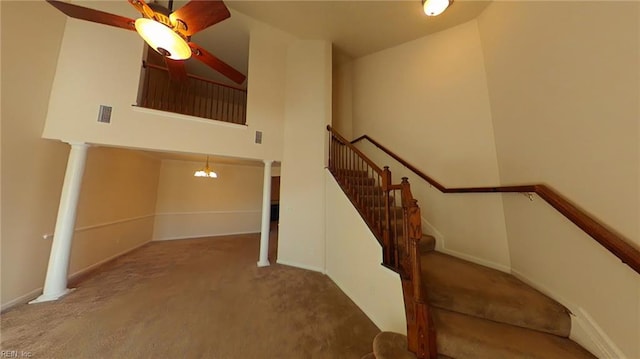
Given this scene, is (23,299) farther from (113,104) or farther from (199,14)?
(199,14)

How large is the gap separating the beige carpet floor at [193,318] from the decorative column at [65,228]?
0.19 meters

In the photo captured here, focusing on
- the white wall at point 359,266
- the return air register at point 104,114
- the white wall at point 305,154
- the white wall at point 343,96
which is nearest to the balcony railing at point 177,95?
the return air register at point 104,114

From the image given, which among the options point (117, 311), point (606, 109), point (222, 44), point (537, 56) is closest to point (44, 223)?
point (117, 311)

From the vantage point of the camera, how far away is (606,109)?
134 centimetres

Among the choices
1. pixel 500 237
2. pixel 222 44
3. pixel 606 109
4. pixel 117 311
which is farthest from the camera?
pixel 222 44

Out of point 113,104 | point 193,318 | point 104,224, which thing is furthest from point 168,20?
point 104,224

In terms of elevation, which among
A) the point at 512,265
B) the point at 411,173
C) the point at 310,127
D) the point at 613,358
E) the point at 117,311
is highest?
the point at 310,127

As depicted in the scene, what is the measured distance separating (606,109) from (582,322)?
5.05 feet

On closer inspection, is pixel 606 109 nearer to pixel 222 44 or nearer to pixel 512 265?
pixel 512 265

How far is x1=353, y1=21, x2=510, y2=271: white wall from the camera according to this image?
2482mm

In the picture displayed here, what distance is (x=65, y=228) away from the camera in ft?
7.95

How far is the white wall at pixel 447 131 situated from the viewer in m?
2.48

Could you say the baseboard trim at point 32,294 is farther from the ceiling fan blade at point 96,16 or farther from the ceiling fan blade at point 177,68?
the ceiling fan blade at point 177,68

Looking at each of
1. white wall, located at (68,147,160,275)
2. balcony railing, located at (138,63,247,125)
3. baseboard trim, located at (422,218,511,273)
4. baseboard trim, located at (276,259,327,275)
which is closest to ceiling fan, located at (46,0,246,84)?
balcony railing, located at (138,63,247,125)
